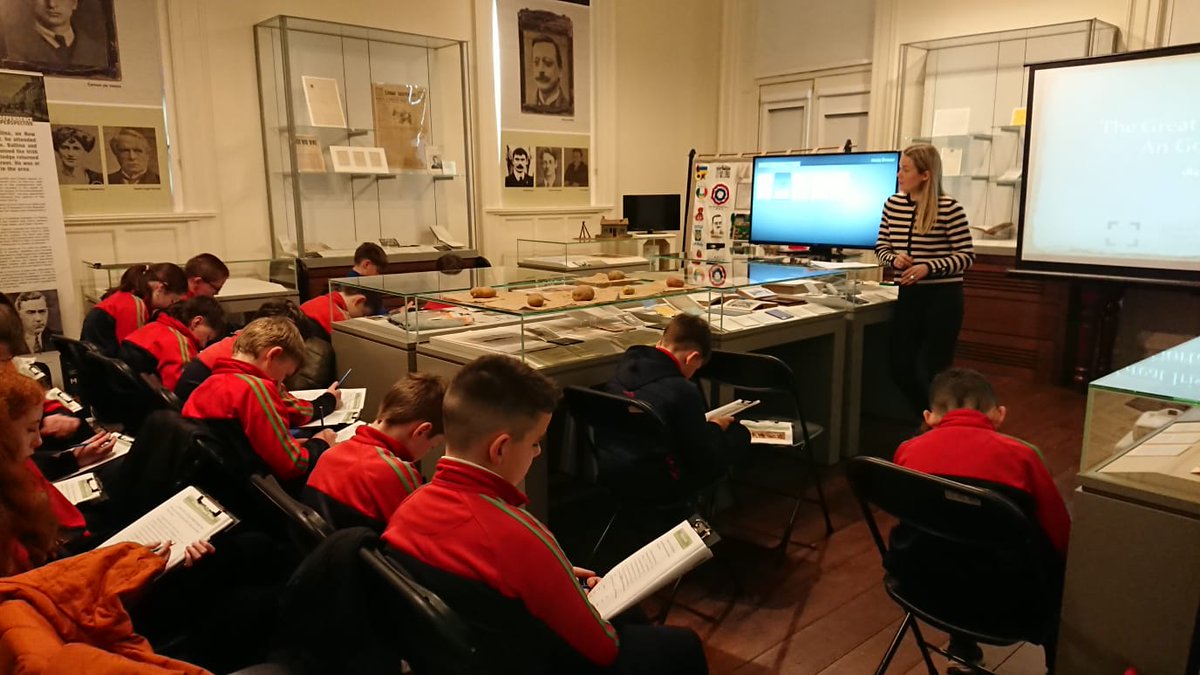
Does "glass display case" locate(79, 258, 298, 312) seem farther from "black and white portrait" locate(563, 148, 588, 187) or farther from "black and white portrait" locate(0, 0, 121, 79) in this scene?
"black and white portrait" locate(563, 148, 588, 187)

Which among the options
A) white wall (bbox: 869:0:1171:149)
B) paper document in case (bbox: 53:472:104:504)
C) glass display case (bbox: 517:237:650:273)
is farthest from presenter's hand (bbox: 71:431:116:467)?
white wall (bbox: 869:0:1171:149)

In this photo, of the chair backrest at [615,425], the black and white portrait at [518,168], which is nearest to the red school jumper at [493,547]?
the chair backrest at [615,425]

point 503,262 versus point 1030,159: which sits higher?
point 1030,159

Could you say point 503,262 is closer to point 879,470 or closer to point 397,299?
point 397,299

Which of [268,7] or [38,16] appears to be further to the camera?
[268,7]

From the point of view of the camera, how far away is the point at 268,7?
19.1 ft

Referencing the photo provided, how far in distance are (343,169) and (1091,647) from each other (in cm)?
541

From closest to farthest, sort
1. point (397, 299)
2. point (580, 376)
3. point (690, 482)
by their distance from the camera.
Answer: point (690, 482)
point (580, 376)
point (397, 299)

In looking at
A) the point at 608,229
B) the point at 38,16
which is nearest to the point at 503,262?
the point at 608,229

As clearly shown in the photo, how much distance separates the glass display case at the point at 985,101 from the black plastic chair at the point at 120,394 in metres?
5.79

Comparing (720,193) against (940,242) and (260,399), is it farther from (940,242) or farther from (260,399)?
(260,399)

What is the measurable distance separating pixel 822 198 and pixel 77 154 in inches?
191

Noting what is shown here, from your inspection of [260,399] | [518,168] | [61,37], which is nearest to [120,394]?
[260,399]

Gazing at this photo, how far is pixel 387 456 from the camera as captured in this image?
186 centimetres
